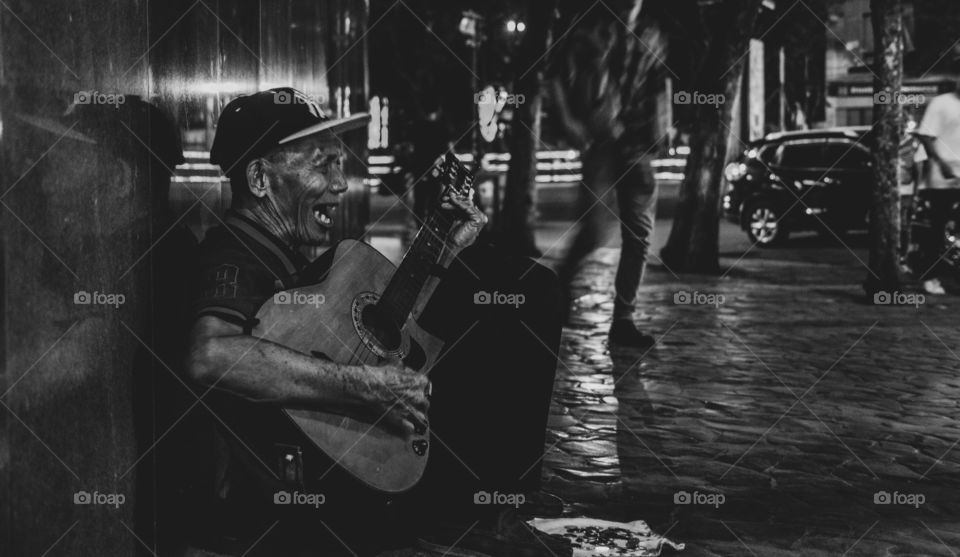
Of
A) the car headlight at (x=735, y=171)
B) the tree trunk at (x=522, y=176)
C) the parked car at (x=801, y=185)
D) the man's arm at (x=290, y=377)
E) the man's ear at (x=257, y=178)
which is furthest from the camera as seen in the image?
the car headlight at (x=735, y=171)

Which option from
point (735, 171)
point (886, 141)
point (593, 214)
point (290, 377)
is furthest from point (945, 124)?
point (290, 377)

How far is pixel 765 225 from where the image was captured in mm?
19234

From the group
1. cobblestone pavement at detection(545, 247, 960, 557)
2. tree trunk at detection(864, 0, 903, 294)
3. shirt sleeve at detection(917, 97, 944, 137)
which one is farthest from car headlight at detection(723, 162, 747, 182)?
cobblestone pavement at detection(545, 247, 960, 557)

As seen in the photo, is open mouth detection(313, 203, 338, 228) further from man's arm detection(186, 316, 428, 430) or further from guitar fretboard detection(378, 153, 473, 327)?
man's arm detection(186, 316, 428, 430)

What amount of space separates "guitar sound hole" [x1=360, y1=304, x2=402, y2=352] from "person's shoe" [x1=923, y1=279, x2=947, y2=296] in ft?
32.8

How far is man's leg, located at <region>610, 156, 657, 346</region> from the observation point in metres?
8.06

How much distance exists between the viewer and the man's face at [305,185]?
136 inches

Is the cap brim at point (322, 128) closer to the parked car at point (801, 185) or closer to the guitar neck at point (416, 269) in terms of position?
the guitar neck at point (416, 269)

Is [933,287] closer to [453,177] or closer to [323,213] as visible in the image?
[453,177]

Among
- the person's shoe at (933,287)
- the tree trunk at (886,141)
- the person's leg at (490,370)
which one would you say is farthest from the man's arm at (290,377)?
the person's shoe at (933,287)

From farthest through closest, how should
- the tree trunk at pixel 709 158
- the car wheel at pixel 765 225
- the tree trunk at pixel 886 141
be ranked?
the car wheel at pixel 765 225 < the tree trunk at pixel 709 158 < the tree trunk at pixel 886 141

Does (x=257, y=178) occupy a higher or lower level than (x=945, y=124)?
lower

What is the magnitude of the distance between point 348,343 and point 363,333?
0.06 meters

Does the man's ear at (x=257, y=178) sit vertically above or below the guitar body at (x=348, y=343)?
above
